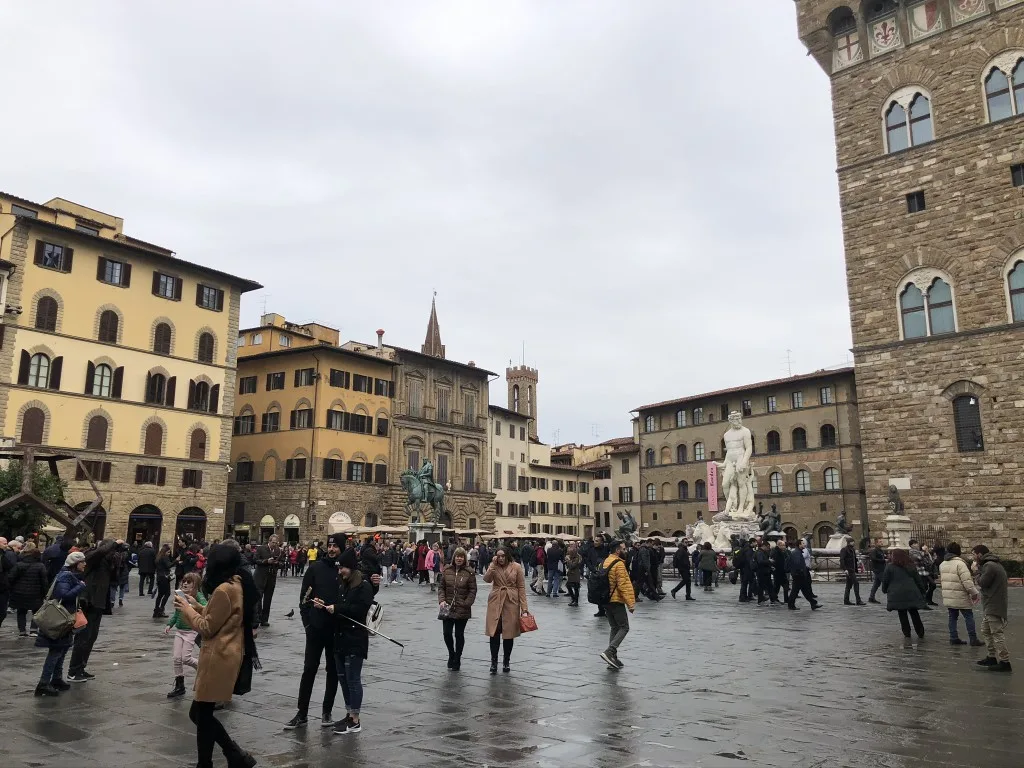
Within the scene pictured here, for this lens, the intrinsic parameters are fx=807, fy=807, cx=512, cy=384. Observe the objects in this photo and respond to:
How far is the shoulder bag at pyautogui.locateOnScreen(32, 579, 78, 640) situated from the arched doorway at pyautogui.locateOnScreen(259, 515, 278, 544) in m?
39.1

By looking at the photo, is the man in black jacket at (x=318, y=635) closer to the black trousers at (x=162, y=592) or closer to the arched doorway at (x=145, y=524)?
the black trousers at (x=162, y=592)

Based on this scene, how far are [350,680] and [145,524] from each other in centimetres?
3446

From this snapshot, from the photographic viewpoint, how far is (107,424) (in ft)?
119

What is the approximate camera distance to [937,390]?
83.0 feet

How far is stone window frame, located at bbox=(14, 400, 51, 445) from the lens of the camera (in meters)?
33.4

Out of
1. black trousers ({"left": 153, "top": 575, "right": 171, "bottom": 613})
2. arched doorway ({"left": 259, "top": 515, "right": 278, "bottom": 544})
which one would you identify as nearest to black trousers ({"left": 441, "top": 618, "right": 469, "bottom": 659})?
black trousers ({"left": 153, "top": 575, "right": 171, "bottom": 613})

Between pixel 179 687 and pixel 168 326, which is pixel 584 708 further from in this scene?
pixel 168 326

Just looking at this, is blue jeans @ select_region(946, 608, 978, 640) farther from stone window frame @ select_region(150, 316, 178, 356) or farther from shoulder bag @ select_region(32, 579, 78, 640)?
stone window frame @ select_region(150, 316, 178, 356)

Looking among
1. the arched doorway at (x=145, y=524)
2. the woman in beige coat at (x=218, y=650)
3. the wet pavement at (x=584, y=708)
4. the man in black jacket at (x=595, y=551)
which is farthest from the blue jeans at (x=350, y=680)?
the arched doorway at (x=145, y=524)

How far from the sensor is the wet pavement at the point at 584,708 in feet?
18.8

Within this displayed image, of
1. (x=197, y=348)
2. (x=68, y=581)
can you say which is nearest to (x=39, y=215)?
(x=197, y=348)

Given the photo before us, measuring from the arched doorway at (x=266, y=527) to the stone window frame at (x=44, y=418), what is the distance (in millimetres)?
13841

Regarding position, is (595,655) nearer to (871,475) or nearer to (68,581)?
(68,581)

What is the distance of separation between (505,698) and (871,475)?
22.1 meters
